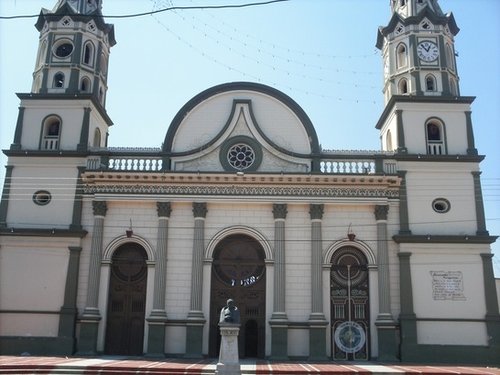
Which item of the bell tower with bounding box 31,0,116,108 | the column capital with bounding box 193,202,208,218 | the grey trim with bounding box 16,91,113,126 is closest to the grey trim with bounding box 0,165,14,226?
the grey trim with bounding box 16,91,113,126

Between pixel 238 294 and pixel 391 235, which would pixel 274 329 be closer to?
pixel 238 294

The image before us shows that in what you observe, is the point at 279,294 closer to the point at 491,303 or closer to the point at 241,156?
the point at 241,156

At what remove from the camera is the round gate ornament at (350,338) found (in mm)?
24297

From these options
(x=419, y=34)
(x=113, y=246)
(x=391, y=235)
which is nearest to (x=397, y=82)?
(x=419, y=34)

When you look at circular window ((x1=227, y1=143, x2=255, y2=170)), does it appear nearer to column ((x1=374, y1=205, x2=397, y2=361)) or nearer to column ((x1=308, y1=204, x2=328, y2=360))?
column ((x1=308, y1=204, x2=328, y2=360))

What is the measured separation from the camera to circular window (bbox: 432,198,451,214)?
84.4ft

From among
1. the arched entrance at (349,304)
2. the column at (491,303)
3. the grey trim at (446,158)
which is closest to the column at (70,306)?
the arched entrance at (349,304)

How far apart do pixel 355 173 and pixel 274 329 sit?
7844mm

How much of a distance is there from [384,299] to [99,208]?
1330 cm

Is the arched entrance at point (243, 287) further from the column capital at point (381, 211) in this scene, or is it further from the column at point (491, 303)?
the column at point (491, 303)

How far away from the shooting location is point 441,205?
2592 centimetres

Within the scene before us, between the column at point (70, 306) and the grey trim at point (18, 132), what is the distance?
5751mm

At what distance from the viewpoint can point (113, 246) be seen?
25.5 meters

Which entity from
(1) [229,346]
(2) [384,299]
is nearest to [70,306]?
(1) [229,346]
